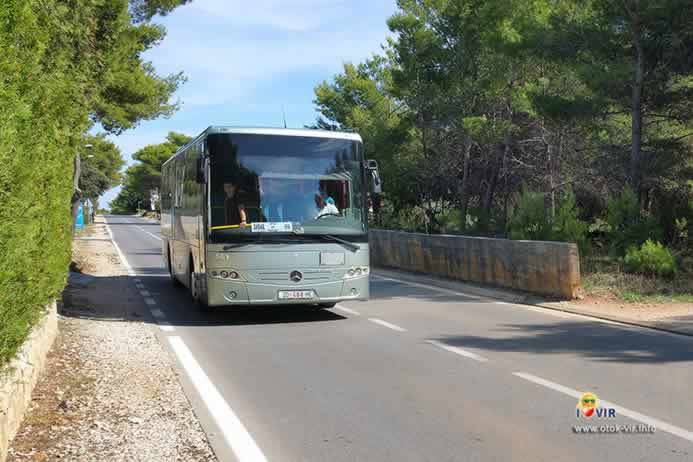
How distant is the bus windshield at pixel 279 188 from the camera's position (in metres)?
11.9

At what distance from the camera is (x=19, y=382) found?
627 centimetres

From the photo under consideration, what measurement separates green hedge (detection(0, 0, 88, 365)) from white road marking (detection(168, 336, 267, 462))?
5.55ft

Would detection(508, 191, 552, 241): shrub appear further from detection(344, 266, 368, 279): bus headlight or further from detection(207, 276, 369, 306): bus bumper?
detection(207, 276, 369, 306): bus bumper

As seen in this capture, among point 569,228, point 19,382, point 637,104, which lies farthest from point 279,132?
point 637,104

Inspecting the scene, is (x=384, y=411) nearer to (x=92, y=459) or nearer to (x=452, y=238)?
(x=92, y=459)

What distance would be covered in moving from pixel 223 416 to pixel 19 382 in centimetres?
167

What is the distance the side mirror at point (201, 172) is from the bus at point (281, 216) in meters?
0.02

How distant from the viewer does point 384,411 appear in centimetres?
664

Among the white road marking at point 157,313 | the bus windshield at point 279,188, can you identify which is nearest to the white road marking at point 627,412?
the bus windshield at point 279,188

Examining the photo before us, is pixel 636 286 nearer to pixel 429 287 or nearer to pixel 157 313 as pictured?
pixel 429 287

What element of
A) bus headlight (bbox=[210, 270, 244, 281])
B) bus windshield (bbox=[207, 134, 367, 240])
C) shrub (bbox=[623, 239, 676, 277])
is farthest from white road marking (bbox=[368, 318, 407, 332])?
shrub (bbox=[623, 239, 676, 277])

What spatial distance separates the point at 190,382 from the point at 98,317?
18.4 ft

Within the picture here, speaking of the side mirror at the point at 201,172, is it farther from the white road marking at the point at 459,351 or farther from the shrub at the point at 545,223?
the shrub at the point at 545,223

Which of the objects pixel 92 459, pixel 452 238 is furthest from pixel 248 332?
Result: pixel 452 238
